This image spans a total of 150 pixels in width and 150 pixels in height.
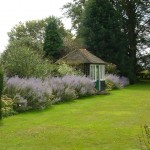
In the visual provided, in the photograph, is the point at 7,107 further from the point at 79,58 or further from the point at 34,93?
the point at 79,58

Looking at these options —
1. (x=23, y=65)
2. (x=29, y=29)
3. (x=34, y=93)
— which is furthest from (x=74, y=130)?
(x=29, y=29)

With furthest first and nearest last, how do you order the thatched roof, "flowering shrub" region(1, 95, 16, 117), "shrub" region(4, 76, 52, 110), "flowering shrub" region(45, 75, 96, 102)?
the thatched roof < "flowering shrub" region(45, 75, 96, 102) < "shrub" region(4, 76, 52, 110) < "flowering shrub" region(1, 95, 16, 117)

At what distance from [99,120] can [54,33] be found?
79.3 ft

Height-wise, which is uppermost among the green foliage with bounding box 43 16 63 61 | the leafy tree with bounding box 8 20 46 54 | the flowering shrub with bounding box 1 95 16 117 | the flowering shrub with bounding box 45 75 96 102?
the leafy tree with bounding box 8 20 46 54

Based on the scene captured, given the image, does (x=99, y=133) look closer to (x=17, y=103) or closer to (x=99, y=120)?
(x=99, y=120)

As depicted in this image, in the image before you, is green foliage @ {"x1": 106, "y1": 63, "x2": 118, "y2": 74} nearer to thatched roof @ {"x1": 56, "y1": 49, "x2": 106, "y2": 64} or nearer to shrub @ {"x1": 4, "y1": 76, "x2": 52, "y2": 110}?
thatched roof @ {"x1": 56, "y1": 49, "x2": 106, "y2": 64}

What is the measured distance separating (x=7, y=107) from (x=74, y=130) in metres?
4.55

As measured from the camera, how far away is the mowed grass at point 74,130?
864 centimetres

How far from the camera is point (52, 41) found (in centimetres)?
3581

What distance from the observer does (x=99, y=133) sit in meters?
10.1

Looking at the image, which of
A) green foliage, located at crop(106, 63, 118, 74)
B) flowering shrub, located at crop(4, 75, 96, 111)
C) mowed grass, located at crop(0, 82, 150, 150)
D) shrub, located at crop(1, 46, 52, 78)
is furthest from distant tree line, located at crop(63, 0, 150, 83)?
mowed grass, located at crop(0, 82, 150, 150)

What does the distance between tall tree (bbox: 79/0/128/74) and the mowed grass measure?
23642 millimetres

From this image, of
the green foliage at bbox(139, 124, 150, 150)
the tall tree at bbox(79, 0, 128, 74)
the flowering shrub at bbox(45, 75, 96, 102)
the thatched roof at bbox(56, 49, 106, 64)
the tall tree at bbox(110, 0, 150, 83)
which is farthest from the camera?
the tall tree at bbox(110, 0, 150, 83)

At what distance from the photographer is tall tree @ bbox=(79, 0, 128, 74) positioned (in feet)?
127
